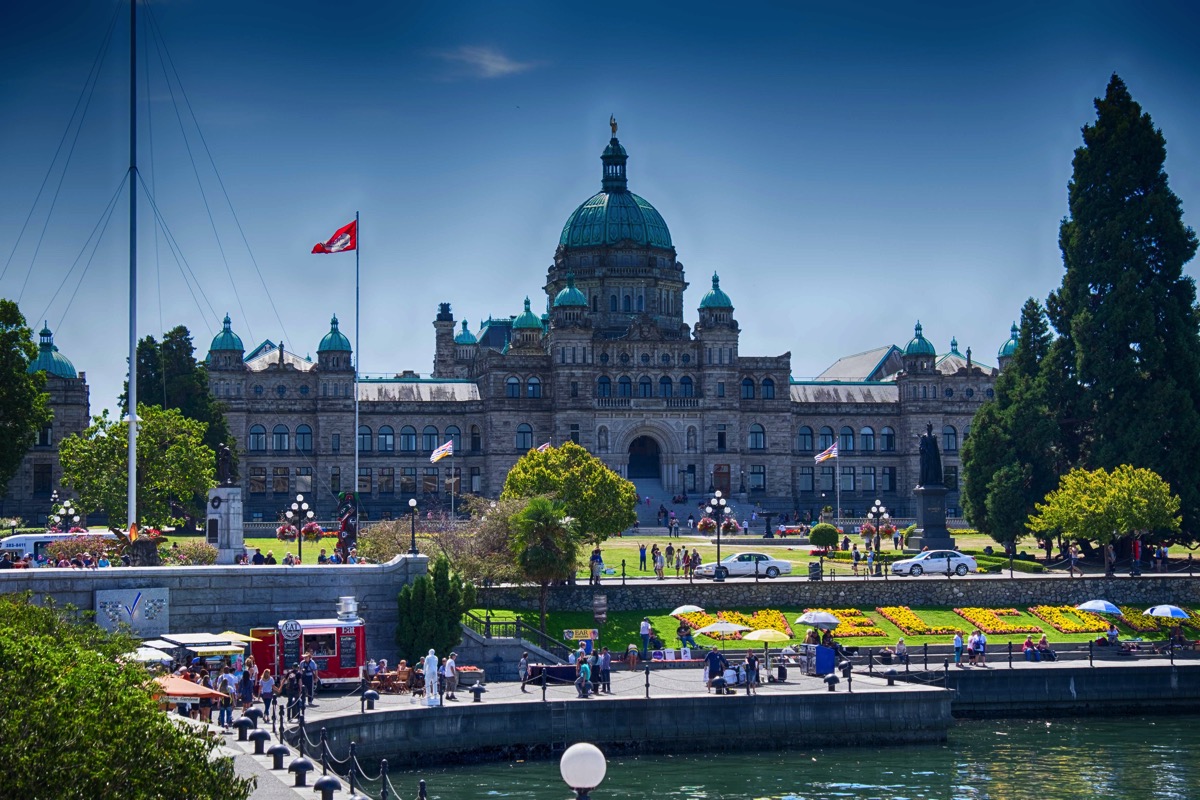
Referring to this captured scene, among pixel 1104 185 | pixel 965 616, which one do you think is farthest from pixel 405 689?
pixel 1104 185

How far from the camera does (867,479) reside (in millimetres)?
123188

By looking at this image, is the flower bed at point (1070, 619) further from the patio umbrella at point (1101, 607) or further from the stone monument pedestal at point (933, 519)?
the stone monument pedestal at point (933, 519)

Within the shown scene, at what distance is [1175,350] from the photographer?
2963 inches

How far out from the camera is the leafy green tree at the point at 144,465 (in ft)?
253

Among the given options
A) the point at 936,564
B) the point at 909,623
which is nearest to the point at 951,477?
the point at 936,564

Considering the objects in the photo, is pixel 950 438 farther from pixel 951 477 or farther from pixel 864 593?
pixel 864 593

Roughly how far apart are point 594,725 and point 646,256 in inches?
3176

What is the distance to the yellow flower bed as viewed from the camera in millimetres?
59250

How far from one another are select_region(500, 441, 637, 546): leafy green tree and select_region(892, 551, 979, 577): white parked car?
1192 cm

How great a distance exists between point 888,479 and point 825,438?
18.9ft

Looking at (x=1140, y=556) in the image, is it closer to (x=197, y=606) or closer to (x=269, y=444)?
(x=197, y=606)

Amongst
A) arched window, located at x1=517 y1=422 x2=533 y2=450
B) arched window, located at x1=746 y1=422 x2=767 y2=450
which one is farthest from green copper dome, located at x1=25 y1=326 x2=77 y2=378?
arched window, located at x1=746 y1=422 x2=767 y2=450

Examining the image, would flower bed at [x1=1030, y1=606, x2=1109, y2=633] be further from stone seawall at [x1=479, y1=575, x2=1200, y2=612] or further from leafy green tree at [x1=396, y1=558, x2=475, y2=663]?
leafy green tree at [x1=396, y1=558, x2=475, y2=663]

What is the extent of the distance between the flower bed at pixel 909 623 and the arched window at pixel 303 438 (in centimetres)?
6223
